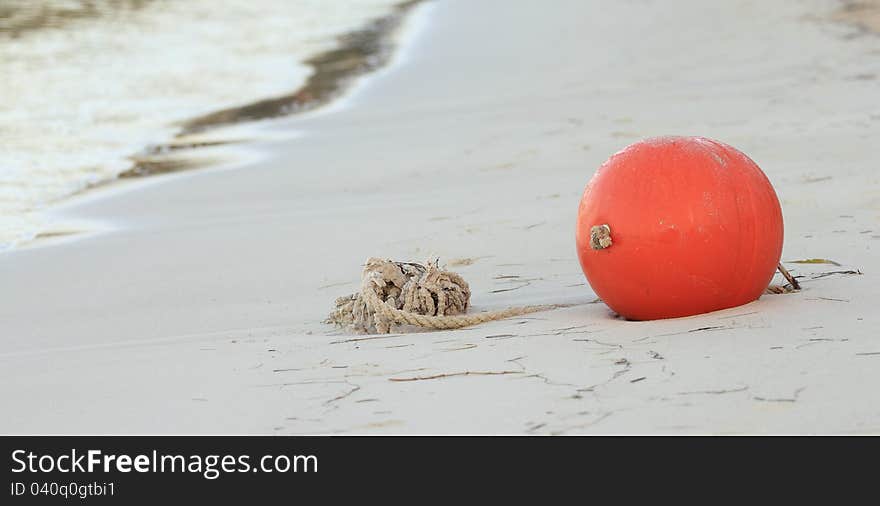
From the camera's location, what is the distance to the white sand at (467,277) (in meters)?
3.00

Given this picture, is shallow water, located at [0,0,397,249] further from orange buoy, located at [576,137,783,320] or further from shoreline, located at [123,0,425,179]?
orange buoy, located at [576,137,783,320]

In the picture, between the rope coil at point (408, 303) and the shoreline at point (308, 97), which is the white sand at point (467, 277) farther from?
the shoreline at point (308, 97)

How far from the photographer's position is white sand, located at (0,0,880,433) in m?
3.00

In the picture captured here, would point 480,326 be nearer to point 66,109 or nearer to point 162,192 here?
point 162,192

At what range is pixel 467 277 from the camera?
482 cm

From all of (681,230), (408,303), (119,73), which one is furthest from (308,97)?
A: (681,230)

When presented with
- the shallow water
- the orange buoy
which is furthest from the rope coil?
the shallow water

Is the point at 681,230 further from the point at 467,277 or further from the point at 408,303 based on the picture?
the point at 467,277

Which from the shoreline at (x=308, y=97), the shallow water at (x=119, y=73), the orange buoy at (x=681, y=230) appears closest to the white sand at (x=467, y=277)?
the orange buoy at (x=681, y=230)

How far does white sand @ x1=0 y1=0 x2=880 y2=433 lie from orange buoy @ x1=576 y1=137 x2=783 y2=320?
9 centimetres

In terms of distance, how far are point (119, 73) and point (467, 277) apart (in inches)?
420
